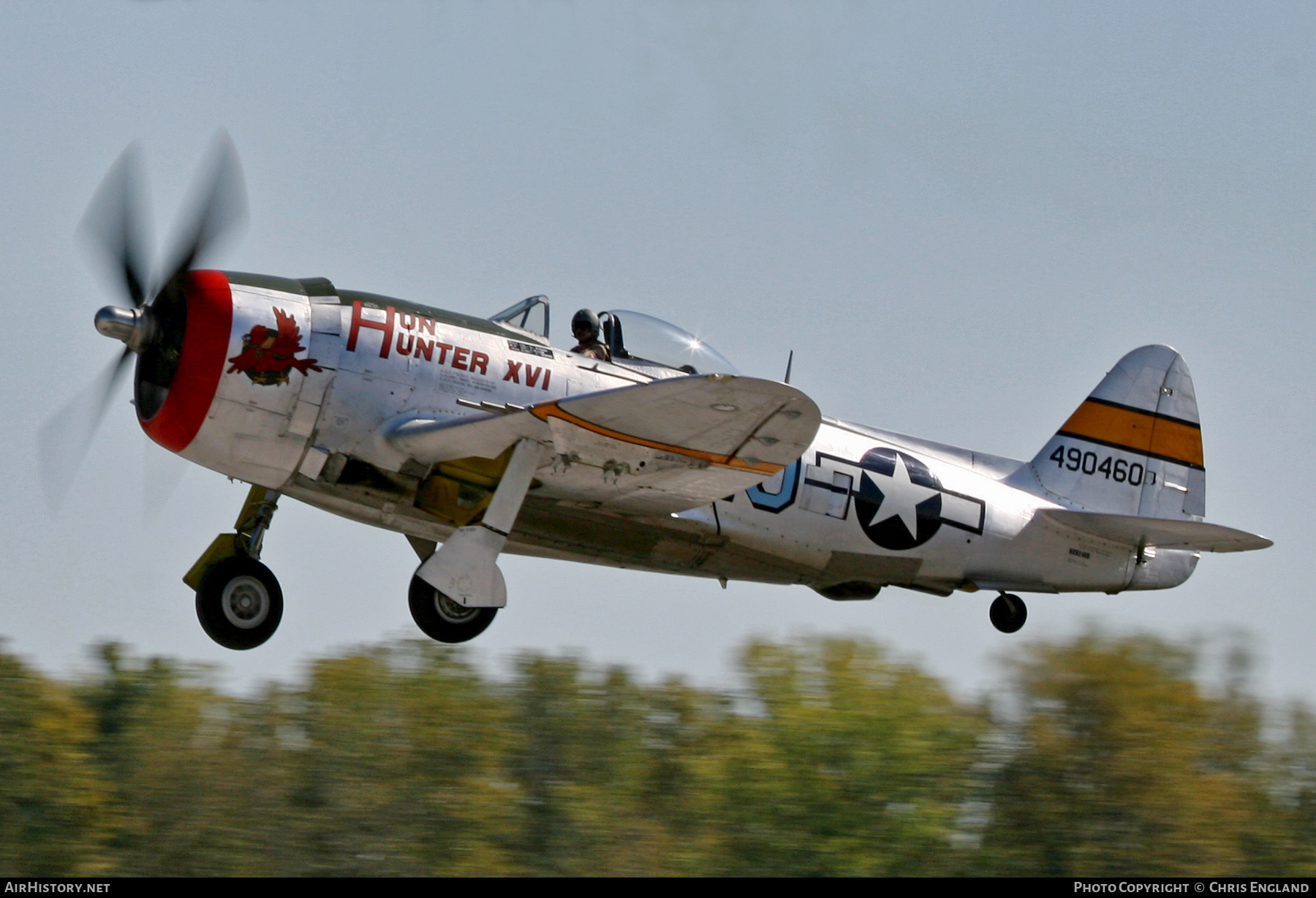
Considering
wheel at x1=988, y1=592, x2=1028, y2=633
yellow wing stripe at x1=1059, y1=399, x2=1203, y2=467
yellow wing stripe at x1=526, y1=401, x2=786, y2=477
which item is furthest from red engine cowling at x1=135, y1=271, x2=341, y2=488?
yellow wing stripe at x1=1059, y1=399, x2=1203, y2=467

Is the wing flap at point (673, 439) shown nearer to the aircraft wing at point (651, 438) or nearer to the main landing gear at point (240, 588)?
the aircraft wing at point (651, 438)

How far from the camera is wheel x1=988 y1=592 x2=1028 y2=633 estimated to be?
38.6 ft

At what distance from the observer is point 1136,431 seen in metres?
13.4

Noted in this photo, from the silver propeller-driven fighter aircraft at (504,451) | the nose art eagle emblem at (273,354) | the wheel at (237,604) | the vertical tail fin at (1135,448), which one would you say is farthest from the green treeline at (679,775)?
the nose art eagle emblem at (273,354)

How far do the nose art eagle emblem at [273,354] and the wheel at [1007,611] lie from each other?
582 cm

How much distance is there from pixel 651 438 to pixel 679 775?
33.5 ft

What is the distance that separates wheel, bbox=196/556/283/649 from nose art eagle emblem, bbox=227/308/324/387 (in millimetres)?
1480

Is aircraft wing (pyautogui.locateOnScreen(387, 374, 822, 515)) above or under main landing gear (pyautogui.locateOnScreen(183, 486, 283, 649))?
above

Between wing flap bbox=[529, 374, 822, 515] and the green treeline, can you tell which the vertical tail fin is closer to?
the green treeline

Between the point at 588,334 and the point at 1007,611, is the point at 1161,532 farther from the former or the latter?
the point at 588,334

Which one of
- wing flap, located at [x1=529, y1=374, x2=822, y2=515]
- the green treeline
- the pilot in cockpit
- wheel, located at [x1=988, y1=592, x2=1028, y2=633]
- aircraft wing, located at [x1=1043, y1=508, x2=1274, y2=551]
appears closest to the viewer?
wing flap, located at [x1=529, y1=374, x2=822, y2=515]

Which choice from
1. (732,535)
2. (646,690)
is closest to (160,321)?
(732,535)

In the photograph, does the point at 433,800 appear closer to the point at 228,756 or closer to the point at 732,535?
the point at 228,756

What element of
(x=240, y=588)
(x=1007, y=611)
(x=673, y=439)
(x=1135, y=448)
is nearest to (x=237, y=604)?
(x=240, y=588)
